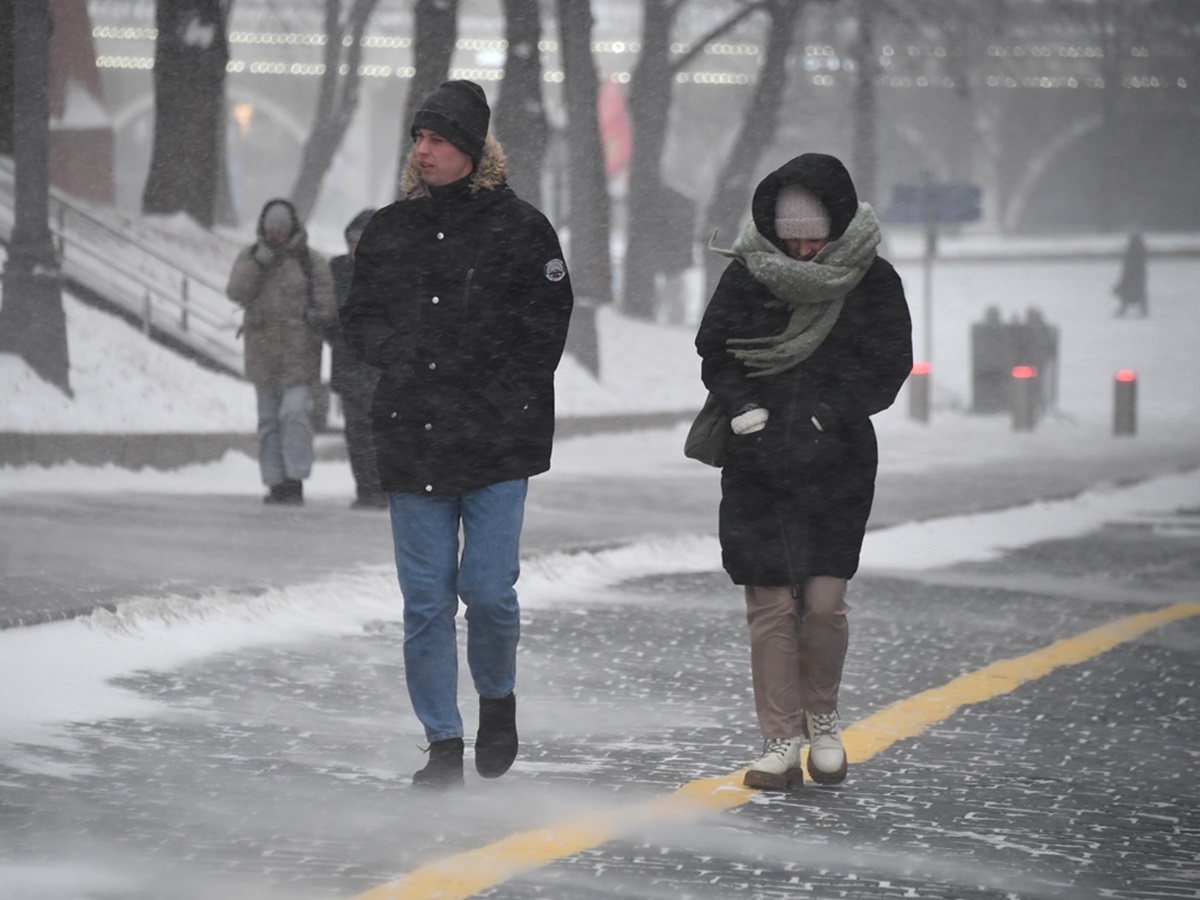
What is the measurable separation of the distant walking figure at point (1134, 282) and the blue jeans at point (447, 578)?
120 ft

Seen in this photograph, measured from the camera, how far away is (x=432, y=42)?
18812 millimetres

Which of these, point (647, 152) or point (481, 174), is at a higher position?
point (647, 152)

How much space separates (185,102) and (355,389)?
31.6 ft

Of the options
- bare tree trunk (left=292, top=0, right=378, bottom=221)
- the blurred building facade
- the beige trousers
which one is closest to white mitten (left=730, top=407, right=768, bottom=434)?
the beige trousers

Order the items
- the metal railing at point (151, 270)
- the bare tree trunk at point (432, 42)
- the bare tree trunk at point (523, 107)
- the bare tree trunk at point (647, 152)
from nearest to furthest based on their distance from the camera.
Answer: the metal railing at point (151, 270) < the bare tree trunk at point (432, 42) < the bare tree trunk at point (523, 107) < the bare tree trunk at point (647, 152)

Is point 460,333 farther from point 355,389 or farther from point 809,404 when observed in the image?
point 355,389

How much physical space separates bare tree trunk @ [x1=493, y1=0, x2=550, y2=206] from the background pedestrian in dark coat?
354 inches

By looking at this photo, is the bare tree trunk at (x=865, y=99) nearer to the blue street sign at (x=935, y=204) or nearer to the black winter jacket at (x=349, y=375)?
the blue street sign at (x=935, y=204)

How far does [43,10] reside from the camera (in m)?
14.2

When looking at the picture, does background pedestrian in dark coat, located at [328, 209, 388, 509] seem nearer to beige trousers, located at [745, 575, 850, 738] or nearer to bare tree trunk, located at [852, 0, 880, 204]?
beige trousers, located at [745, 575, 850, 738]

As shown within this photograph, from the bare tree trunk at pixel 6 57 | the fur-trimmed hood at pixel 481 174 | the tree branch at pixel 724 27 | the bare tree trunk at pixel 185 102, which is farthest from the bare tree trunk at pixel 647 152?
the fur-trimmed hood at pixel 481 174

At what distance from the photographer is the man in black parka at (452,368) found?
220 inches

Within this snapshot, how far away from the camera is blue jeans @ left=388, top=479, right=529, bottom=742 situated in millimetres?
5625

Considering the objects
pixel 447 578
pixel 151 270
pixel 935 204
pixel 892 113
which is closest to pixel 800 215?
pixel 447 578
